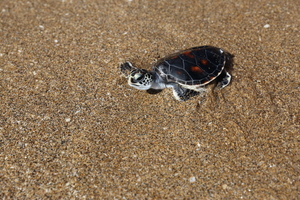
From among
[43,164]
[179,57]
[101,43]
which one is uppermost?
[179,57]

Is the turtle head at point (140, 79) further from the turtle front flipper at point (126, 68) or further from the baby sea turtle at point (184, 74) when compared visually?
the turtle front flipper at point (126, 68)

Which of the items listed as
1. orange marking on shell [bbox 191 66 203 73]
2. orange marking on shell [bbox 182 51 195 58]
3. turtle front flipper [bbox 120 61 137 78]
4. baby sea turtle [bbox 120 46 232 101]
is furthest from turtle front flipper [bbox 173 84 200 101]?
turtle front flipper [bbox 120 61 137 78]

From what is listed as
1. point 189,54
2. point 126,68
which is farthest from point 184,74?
point 126,68

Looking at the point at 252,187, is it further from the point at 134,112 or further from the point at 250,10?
the point at 250,10

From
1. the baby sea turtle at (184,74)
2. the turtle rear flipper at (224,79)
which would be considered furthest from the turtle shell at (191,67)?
the turtle rear flipper at (224,79)

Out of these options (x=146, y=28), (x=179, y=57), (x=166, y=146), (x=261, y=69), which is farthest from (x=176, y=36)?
(x=166, y=146)

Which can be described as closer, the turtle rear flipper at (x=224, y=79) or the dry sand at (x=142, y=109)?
the dry sand at (x=142, y=109)

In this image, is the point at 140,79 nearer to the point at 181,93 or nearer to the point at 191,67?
the point at 181,93
